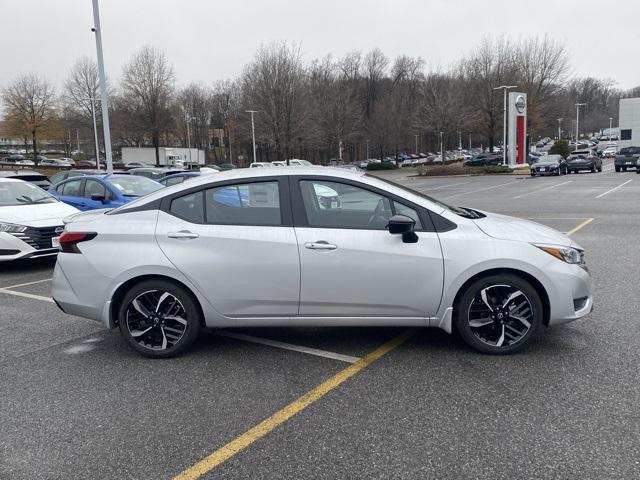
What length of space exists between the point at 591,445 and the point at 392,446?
1131mm

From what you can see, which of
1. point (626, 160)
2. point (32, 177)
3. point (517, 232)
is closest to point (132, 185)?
point (32, 177)

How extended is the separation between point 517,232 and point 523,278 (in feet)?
1.29

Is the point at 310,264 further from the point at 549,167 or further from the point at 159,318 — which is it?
the point at 549,167

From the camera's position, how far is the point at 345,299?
4.29 meters

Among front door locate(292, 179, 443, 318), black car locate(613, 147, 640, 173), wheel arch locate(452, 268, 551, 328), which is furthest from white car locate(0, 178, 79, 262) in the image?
black car locate(613, 147, 640, 173)

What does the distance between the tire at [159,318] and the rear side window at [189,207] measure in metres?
0.58

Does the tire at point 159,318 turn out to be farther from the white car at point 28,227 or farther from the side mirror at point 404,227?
the white car at point 28,227

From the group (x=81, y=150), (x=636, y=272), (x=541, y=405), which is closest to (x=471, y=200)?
(x=636, y=272)

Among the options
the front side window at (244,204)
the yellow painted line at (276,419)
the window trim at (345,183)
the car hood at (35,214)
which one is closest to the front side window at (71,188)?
the car hood at (35,214)

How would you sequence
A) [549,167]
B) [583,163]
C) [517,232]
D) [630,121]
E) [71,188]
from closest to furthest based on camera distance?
[517,232] → [71,188] → [549,167] → [583,163] → [630,121]

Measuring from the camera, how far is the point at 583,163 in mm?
38031

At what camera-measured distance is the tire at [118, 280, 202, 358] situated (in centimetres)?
443

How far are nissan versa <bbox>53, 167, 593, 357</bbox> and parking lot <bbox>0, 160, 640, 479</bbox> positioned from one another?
363mm

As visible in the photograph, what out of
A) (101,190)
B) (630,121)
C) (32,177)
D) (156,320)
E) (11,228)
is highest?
(630,121)
